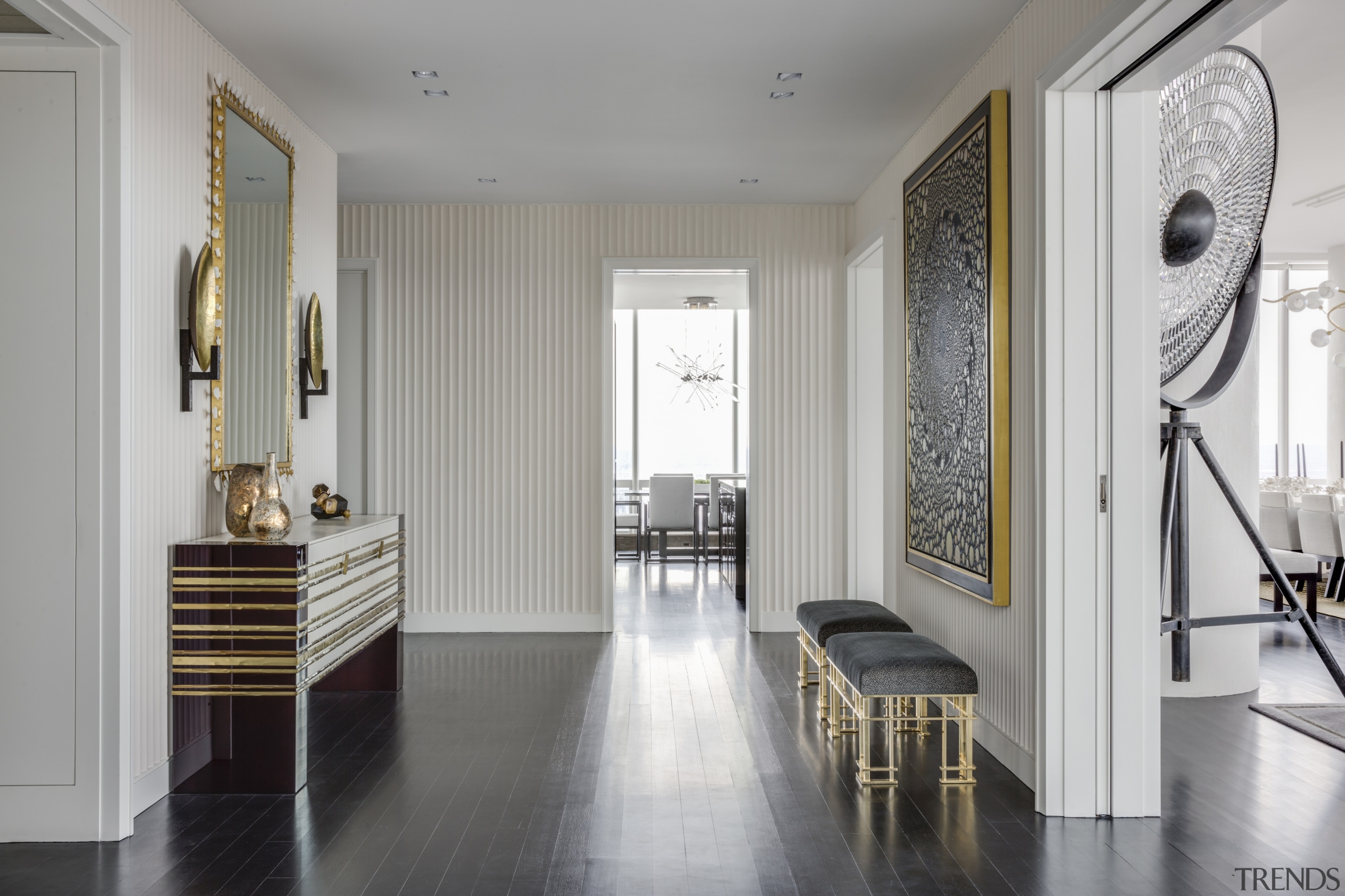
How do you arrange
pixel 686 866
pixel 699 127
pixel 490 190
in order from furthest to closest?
pixel 490 190, pixel 699 127, pixel 686 866

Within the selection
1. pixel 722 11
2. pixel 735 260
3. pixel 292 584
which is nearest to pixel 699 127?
pixel 722 11

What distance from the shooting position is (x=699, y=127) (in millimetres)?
4547

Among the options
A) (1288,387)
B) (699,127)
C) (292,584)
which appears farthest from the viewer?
(1288,387)

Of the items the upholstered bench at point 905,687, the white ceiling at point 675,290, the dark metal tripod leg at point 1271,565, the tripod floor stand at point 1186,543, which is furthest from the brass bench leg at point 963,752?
the white ceiling at point 675,290

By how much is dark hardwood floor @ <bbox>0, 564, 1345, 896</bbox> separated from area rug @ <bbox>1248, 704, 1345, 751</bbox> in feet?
0.25

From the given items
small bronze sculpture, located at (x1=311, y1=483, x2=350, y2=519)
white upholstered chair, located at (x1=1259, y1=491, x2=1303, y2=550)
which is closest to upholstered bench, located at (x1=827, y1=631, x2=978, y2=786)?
small bronze sculpture, located at (x1=311, y1=483, x2=350, y2=519)

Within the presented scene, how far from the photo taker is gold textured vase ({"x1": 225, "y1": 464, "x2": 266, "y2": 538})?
11.1ft

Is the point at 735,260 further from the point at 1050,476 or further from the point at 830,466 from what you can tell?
the point at 1050,476

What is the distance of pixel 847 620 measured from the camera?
409 centimetres

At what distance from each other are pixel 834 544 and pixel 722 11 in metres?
3.74

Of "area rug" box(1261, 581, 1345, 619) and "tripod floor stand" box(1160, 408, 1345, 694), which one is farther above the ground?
"tripod floor stand" box(1160, 408, 1345, 694)

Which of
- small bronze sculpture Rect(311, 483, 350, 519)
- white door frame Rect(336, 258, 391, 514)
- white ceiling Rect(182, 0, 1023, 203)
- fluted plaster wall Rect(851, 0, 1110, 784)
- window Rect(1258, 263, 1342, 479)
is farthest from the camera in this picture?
window Rect(1258, 263, 1342, 479)

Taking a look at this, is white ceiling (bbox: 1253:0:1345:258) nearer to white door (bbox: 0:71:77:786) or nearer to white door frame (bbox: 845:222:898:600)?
white door frame (bbox: 845:222:898:600)

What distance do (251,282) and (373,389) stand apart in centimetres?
235
